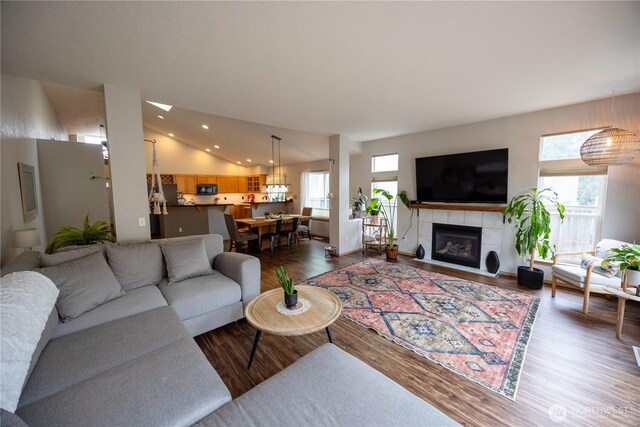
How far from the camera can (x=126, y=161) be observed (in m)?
2.84

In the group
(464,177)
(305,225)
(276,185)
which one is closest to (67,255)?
(276,185)

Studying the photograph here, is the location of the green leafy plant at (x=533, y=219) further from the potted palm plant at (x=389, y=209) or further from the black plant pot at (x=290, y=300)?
the black plant pot at (x=290, y=300)

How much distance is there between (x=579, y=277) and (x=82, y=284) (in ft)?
16.8

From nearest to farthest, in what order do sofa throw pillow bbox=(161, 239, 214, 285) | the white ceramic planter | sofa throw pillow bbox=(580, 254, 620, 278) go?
1. the white ceramic planter
2. sofa throw pillow bbox=(161, 239, 214, 285)
3. sofa throw pillow bbox=(580, 254, 620, 278)

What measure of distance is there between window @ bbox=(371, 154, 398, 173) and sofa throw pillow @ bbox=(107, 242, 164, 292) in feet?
16.3

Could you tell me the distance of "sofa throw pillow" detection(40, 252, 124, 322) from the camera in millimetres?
1823

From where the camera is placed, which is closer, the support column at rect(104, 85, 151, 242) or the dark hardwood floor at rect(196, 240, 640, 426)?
the dark hardwood floor at rect(196, 240, 640, 426)

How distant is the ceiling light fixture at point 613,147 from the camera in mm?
2668

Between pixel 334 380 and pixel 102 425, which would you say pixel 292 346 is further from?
pixel 102 425

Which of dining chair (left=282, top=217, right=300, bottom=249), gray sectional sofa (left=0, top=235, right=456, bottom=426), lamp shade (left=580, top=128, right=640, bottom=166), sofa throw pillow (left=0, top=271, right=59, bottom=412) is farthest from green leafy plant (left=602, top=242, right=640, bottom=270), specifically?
dining chair (left=282, top=217, right=300, bottom=249)

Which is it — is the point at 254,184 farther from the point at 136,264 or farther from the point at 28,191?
the point at 136,264

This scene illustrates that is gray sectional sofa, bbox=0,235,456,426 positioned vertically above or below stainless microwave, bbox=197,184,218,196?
below

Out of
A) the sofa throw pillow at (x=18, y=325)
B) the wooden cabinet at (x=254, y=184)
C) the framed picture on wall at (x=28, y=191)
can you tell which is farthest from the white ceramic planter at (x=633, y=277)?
the wooden cabinet at (x=254, y=184)

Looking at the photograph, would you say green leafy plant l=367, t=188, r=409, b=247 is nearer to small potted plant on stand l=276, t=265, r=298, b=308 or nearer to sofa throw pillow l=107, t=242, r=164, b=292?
small potted plant on stand l=276, t=265, r=298, b=308
